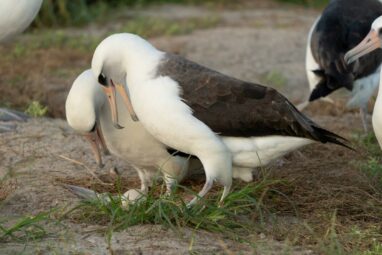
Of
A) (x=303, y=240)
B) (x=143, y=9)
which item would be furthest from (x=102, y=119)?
(x=143, y=9)

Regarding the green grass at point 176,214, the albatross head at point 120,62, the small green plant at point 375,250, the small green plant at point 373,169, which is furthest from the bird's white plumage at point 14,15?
the small green plant at point 375,250

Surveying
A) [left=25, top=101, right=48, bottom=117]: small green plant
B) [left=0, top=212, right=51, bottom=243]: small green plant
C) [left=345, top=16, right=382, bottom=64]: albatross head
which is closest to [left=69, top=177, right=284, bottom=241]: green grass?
[left=0, top=212, right=51, bottom=243]: small green plant

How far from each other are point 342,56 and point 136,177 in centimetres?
232

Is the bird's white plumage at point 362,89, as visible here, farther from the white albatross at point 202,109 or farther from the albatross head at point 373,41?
the white albatross at point 202,109

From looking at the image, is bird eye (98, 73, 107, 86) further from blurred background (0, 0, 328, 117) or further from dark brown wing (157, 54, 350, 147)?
blurred background (0, 0, 328, 117)

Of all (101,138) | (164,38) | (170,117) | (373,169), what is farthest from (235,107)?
(164,38)

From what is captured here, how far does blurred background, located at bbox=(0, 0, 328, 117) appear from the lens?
9406 millimetres

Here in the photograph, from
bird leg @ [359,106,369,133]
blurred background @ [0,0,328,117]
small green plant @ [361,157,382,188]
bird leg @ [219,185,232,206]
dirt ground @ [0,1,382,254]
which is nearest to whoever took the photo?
dirt ground @ [0,1,382,254]

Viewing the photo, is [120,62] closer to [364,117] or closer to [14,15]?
[14,15]

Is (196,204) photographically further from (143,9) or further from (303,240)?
(143,9)

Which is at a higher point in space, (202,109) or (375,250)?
(202,109)

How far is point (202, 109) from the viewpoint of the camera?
5551 mm

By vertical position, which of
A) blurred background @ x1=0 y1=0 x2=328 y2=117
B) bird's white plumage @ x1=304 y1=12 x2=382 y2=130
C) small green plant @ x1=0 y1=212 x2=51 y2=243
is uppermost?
small green plant @ x1=0 y1=212 x2=51 y2=243

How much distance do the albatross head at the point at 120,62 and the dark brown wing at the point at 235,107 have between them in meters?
0.13
